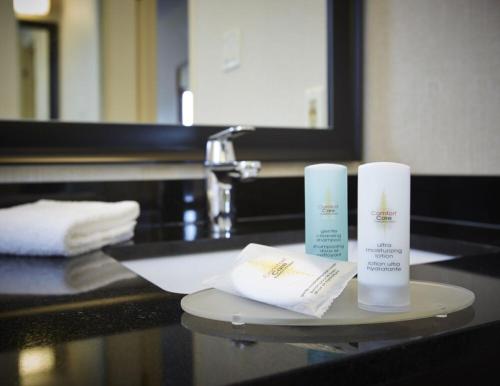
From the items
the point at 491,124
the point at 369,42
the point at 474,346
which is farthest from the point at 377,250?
the point at 369,42

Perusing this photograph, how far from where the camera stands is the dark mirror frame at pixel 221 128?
0.92m

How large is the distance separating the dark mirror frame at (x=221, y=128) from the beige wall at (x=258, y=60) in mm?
34

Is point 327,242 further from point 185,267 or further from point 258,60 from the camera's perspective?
point 258,60

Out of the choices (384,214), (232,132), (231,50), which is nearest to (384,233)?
(384,214)

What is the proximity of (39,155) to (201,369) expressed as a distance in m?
0.71

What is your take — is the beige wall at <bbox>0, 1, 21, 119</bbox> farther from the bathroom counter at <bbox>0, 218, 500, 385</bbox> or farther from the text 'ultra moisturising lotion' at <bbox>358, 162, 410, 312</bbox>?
the text 'ultra moisturising lotion' at <bbox>358, 162, 410, 312</bbox>

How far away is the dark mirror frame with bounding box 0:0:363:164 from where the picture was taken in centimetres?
92

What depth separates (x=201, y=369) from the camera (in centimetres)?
31

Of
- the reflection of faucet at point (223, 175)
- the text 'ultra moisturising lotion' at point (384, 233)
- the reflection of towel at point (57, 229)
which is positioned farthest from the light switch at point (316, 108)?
the text 'ultra moisturising lotion' at point (384, 233)

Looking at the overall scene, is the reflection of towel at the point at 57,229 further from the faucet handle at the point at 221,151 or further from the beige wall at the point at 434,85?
the beige wall at the point at 434,85

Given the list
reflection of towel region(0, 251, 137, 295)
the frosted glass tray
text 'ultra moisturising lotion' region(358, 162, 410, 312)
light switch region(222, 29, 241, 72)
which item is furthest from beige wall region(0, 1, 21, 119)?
text 'ultra moisturising lotion' region(358, 162, 410, 312)

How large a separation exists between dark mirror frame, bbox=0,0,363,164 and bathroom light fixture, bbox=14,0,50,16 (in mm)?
193

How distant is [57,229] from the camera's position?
0.70m

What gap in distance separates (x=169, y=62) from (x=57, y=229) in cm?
46
